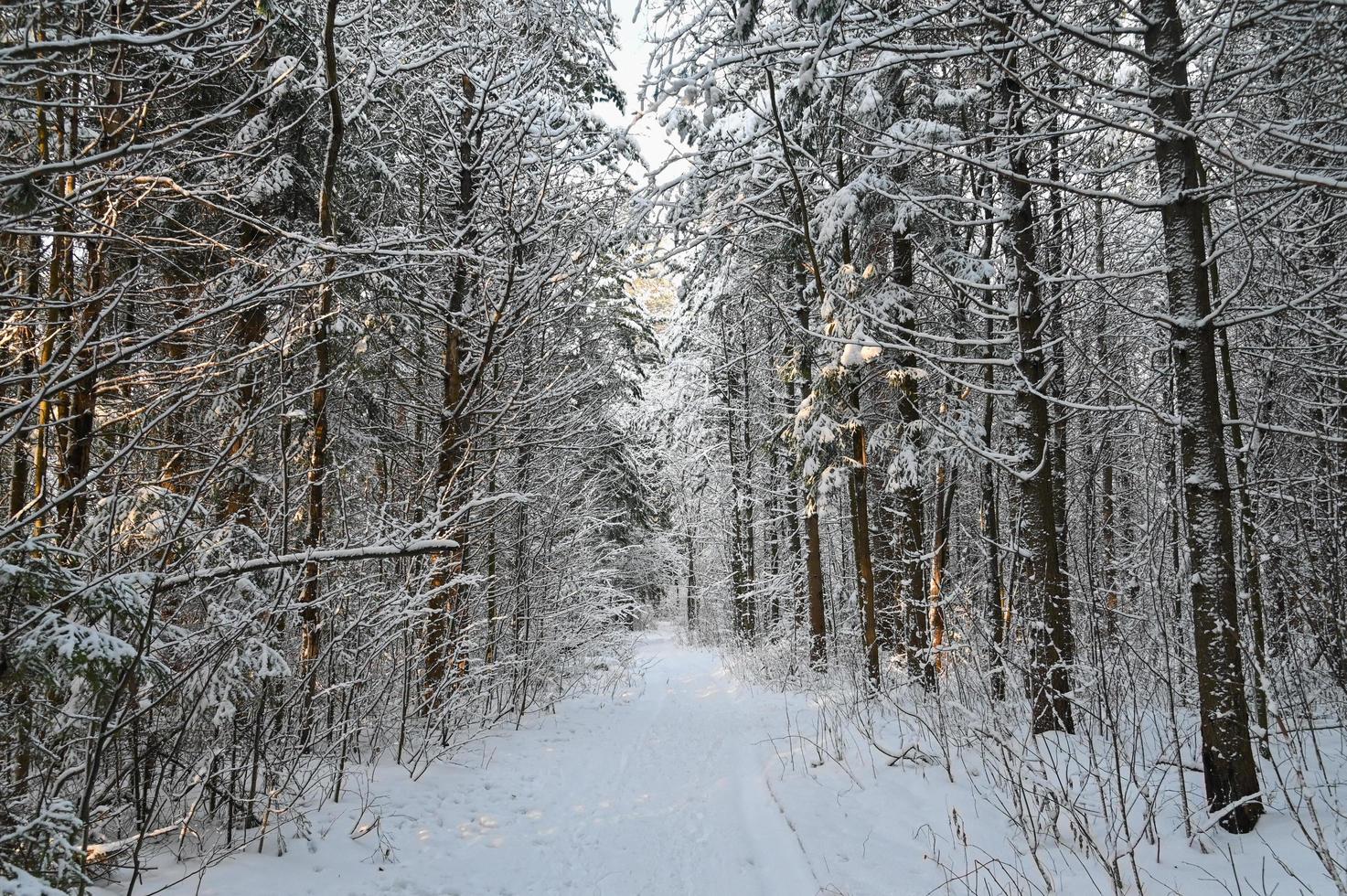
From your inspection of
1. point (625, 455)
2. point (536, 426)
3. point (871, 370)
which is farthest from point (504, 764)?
point (625, 455)

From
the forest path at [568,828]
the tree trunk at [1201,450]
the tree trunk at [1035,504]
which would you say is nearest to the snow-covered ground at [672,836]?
the forest path at [568,828]

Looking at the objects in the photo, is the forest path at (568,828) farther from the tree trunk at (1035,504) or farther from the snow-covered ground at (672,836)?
the tree trunk at (1035,504)

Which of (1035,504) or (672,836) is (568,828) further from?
(1035,504)

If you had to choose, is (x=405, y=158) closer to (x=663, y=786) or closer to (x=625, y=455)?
(x=663, y=786)

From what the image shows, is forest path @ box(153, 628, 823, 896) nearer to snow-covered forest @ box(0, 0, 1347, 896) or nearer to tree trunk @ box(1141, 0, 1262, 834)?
snow-covered forest @ box(0, 0, 1347, 896)

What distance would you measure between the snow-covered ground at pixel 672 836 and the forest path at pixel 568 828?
0.02 m

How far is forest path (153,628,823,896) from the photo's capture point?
4.20 meters

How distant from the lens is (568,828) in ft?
18.0

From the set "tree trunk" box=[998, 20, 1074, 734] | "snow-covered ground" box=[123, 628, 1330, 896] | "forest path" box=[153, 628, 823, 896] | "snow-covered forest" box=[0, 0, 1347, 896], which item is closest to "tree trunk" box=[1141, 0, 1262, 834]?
"snow-covered forest" box=[0, 0, 1347, 896]

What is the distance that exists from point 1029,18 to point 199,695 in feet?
27.3

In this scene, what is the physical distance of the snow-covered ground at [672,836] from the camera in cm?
367

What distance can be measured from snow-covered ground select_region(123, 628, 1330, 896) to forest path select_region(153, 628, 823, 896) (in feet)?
0.06

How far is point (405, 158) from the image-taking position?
7.62 metres

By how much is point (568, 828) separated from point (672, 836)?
0.96m
